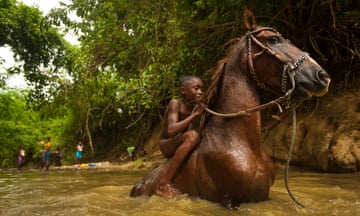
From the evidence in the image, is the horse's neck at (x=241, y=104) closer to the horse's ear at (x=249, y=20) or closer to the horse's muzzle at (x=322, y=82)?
the horse's ear at (x=249, y=20)

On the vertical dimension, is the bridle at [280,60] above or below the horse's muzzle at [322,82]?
above

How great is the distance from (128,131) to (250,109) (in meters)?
14.8

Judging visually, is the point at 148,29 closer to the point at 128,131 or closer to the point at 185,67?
the point at 185,67

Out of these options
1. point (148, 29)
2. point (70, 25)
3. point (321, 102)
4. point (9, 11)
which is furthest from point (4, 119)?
point (321, 102)

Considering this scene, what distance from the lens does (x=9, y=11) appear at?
18.4 meters

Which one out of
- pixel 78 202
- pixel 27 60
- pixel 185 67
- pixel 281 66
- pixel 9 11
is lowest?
pixel 78 202

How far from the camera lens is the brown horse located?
9.23ft

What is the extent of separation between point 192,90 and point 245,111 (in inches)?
27.7

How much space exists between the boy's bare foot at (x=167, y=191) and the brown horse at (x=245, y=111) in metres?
0.05

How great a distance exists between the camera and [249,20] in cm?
323

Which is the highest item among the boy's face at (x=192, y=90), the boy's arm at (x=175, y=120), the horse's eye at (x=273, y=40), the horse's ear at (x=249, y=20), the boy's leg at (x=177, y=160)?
the horse's ear at (x=249, y=20)

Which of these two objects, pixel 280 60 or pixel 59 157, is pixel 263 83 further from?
pixel 59 157

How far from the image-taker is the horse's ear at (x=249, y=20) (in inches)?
125

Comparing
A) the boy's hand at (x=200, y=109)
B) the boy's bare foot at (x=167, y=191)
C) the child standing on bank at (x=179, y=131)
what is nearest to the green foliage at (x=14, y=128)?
the child standing on bank at (x=179, y=131)
